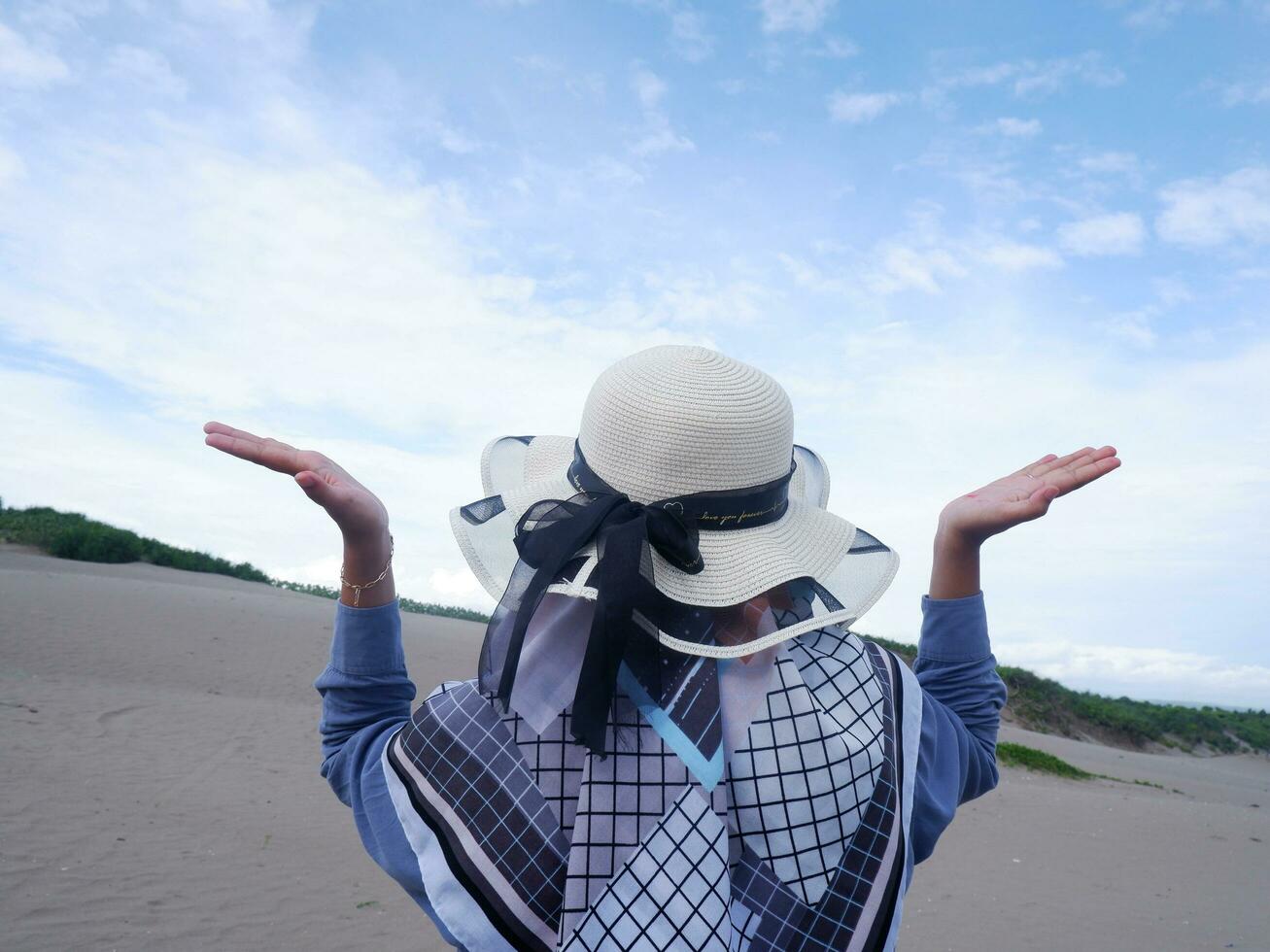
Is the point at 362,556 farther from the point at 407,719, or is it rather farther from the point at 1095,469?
the point at 1095,469

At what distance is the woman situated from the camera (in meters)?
1.41

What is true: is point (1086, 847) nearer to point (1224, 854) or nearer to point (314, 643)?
point (1224, 854)

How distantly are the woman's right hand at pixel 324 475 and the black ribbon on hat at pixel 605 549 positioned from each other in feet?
0.93

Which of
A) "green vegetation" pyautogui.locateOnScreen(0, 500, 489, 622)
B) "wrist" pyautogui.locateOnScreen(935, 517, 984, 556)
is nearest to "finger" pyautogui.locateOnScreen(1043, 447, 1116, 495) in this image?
"wrist" pyautogui.locateOnScreen(935, 517, 984, 556)

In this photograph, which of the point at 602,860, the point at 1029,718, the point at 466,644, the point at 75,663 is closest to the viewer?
the point at 602,860

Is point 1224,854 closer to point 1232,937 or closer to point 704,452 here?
point 1232,937

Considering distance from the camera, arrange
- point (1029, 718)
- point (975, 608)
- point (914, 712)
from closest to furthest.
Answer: point (914, 712) → point (975, 608) → point (1029, 718)

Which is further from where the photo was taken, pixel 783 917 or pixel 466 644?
pixel 466 644

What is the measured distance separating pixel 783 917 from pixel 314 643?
13238 millimetres

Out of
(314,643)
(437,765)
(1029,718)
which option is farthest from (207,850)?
(1029,718)

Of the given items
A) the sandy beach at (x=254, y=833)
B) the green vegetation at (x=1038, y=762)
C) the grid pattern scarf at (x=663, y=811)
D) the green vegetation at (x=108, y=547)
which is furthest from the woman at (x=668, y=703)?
the green vegetation at (x=108, y=547)

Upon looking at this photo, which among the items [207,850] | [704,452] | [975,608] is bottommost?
[207,850]

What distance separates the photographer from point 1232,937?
610 centimetres

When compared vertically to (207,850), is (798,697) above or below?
above
